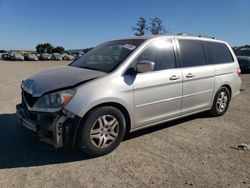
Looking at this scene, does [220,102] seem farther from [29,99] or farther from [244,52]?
[244,52]

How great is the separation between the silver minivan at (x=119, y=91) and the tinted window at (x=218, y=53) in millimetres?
29

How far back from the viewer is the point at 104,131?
3918 millimetres

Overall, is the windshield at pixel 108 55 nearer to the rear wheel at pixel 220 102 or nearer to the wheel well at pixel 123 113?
the wheel well at pixel 123 113

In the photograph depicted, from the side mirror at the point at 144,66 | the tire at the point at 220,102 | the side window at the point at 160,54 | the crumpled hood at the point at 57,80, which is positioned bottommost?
the tire at the point at 220,102

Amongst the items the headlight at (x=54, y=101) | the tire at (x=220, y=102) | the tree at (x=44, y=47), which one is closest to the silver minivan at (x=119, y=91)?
the headlight at (x=54, y=101)

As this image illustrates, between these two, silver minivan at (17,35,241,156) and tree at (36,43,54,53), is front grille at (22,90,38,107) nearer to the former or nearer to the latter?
silver minivan at (17,35,241,156)

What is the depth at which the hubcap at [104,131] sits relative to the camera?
3820 millimetres

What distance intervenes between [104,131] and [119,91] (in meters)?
0.62

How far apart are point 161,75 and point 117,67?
0.83 meters

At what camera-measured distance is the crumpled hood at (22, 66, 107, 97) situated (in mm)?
3750

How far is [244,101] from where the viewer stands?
7.95m

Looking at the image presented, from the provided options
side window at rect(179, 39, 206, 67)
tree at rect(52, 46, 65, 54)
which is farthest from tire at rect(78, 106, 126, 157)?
tree at rect(52, 46, 65, 54)

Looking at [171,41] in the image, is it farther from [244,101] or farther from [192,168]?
[244,101]

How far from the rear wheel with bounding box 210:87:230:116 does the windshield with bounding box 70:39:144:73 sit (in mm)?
2381
